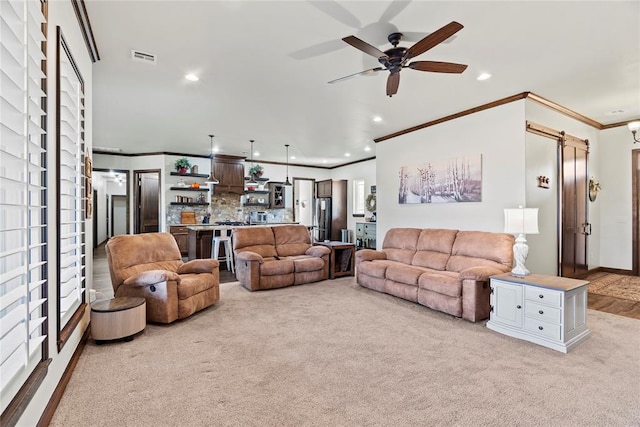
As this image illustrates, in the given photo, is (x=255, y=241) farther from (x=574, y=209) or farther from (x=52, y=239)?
(x=574, y=209)

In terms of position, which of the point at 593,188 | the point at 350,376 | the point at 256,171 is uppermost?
the point at 256,171

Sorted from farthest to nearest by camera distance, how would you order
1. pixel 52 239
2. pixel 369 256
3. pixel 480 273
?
pixel 369 256 → pixel 480 273 → pixel 52 239

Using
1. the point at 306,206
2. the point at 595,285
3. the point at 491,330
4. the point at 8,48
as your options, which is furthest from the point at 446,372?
the point at 306,206

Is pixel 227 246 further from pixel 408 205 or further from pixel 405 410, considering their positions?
pixel 405 410

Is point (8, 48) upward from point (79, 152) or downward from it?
upward

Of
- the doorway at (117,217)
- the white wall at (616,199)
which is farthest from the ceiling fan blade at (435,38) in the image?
the doorway at (117,217)

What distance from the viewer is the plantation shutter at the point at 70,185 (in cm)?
222

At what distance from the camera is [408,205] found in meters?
5.96

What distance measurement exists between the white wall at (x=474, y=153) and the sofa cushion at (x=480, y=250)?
449mm

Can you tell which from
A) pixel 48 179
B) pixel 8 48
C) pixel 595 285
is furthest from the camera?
pixel 595 285

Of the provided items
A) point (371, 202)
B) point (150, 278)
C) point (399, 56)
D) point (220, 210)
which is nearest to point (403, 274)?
point (399, 56)

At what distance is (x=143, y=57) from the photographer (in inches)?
130

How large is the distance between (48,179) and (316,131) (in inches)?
192

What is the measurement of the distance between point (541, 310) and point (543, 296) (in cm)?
13
